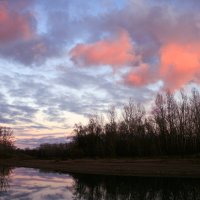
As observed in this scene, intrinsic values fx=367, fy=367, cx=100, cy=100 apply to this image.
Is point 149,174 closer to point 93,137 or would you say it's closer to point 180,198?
point 180,198

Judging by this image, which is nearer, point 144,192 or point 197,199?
point 197,199

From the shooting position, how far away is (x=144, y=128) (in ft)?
354

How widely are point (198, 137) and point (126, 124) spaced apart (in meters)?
28.6

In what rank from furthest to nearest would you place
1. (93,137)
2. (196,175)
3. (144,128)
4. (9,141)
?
(9,141) → (93,137) → (144,128) → (196,175)


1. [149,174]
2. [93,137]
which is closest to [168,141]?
[93,137]

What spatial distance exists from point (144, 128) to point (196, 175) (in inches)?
2481

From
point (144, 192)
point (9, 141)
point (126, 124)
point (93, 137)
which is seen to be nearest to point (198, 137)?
point (126, 124)

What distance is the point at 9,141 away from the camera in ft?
550

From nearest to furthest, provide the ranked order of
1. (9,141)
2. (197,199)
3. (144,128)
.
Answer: (197,199) < (144,128) < (9,141)

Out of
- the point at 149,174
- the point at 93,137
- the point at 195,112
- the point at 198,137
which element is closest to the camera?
the point at 149,174

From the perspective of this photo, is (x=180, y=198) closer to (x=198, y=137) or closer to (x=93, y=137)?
(x=198, y=137)

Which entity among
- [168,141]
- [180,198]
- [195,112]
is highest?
[195,112]

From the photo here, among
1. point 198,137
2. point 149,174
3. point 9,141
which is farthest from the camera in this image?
point 9,141

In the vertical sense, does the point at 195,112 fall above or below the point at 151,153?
above
